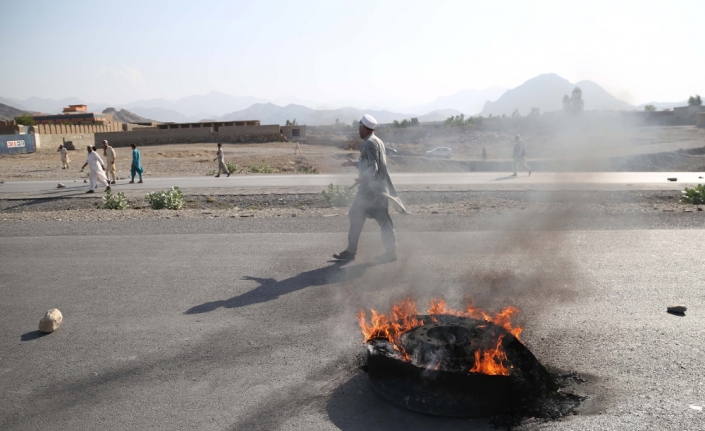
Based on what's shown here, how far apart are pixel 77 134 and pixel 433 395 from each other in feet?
174

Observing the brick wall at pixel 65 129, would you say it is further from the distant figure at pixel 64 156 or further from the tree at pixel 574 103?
the tree at pixel 574 103

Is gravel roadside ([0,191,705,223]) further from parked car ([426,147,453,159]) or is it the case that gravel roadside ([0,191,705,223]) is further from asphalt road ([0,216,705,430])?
parked car ([426,147,453,159])

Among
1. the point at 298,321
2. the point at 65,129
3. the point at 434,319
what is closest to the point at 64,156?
the point at 65,129

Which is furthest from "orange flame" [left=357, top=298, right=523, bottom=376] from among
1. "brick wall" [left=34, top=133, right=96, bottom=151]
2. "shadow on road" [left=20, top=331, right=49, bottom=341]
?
"brick wall" [left=34, top=133, right=96, bottom=151]

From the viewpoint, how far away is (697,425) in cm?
327

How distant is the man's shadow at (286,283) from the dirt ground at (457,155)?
15338mm

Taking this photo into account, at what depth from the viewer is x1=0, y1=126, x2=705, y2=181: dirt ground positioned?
985 inches

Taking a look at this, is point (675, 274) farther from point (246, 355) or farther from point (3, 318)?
point (3, 318)

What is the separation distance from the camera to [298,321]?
5.23m

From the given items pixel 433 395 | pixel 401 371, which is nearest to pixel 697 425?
pixel 433 395

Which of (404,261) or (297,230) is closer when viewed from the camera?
(404,261)

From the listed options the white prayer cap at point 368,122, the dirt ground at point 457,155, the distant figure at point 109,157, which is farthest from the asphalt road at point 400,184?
the white prayer cap at point 368,122

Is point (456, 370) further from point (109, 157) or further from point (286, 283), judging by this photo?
point (109, 157)

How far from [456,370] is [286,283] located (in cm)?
330
